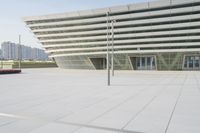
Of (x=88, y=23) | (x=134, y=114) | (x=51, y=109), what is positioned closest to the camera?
(x=134, y=114)

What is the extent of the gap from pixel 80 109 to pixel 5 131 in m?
3.58

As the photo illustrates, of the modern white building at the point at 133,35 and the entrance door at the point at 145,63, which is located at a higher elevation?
the modern white building at the point at 133,35

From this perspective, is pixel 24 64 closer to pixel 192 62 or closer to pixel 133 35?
pixel 133 35

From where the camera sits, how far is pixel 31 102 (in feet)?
38.2

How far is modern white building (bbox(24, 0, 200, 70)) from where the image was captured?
167 ft

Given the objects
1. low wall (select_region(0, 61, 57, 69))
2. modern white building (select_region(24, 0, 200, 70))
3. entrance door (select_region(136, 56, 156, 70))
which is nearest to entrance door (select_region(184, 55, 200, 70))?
modern white building (select_region(24, 0, 200, 70))

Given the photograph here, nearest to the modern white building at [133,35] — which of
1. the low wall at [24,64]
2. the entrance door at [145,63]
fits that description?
the entrance door at [145,63]

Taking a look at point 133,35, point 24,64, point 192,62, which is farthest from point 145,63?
point 24,64

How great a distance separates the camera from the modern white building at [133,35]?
167 ft

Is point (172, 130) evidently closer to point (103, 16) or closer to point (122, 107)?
point (122, 107)

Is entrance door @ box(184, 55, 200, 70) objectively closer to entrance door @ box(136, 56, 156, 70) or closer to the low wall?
entrance door @ box(136, 56, 156, 70)

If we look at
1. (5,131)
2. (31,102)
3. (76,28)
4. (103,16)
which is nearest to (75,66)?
(76,28)

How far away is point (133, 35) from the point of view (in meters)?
55.4

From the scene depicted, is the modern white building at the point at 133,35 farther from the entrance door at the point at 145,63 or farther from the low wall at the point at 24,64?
the low wall at the point at 24,64
